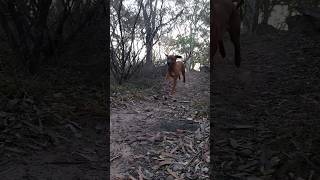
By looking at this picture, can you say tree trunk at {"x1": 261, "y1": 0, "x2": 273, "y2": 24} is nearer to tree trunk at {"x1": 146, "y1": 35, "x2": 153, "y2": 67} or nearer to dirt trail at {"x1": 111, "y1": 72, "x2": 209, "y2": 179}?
dirt trail at {"x1": 111, "y1": 72, "x2": 209, "y2": 179}

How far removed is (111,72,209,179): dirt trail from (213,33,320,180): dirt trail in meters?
0.35

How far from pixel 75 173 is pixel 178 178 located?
2.44 feet

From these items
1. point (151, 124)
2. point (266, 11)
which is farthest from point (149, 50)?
point (266, 11)

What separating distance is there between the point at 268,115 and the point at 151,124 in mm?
1382

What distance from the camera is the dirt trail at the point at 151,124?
2.96 metres

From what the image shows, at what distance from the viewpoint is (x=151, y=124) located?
4102 mm

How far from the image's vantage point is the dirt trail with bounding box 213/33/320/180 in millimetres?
2549

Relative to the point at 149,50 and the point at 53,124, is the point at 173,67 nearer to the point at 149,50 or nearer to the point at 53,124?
the point at 149,50

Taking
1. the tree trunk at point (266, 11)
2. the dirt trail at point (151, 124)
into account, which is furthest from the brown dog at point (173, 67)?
the tree trunk at point (266, 11)

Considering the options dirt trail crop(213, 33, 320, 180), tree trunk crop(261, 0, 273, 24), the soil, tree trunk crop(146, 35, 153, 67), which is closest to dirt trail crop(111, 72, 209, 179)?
the soil

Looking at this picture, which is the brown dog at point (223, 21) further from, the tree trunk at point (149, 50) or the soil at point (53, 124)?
the tree trunk at point (149, 50)

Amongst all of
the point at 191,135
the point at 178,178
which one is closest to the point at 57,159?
the point at 178,178

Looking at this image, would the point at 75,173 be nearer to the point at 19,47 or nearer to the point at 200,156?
the point at 200,156

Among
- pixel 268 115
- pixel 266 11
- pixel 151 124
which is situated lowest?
pixel 151 124
